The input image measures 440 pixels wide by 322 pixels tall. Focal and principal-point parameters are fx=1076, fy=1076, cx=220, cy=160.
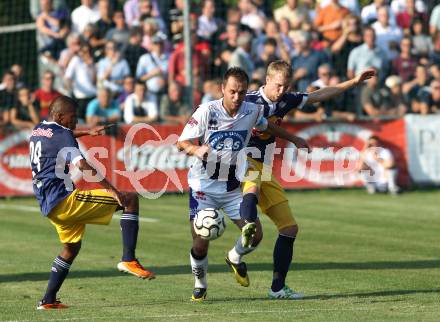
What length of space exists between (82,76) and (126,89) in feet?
3.15

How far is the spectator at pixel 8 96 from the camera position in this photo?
20828 mm

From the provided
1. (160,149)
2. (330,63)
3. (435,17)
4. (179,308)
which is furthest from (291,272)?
(435,17)

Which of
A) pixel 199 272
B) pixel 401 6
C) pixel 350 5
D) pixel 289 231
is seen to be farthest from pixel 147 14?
pixel 199 272

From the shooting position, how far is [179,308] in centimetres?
913

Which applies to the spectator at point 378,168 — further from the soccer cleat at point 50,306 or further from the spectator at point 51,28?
the soccer cleat at point 50,306

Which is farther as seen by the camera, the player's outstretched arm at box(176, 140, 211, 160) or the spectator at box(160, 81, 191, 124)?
the spectator at box(160, 81, 191, 124)

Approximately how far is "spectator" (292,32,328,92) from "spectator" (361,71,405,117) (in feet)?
3.49

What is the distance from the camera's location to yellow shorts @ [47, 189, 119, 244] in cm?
930

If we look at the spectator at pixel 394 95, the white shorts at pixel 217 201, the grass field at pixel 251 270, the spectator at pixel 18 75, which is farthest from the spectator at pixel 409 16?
the white shorts at pixel 217 201

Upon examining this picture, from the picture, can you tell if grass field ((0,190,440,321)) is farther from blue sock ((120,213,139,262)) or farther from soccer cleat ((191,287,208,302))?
blue sock ((120,213,139,262))

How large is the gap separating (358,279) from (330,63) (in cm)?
1215

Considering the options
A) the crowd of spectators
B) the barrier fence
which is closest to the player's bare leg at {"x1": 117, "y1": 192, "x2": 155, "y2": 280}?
the barrier fence

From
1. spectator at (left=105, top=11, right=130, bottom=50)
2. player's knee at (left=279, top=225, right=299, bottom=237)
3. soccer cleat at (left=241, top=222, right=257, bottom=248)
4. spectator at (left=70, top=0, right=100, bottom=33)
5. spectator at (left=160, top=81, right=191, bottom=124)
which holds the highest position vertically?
spectator at (left=70, top=0, right=100, bottom=33)

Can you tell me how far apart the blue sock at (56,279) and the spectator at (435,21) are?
1628 cm
